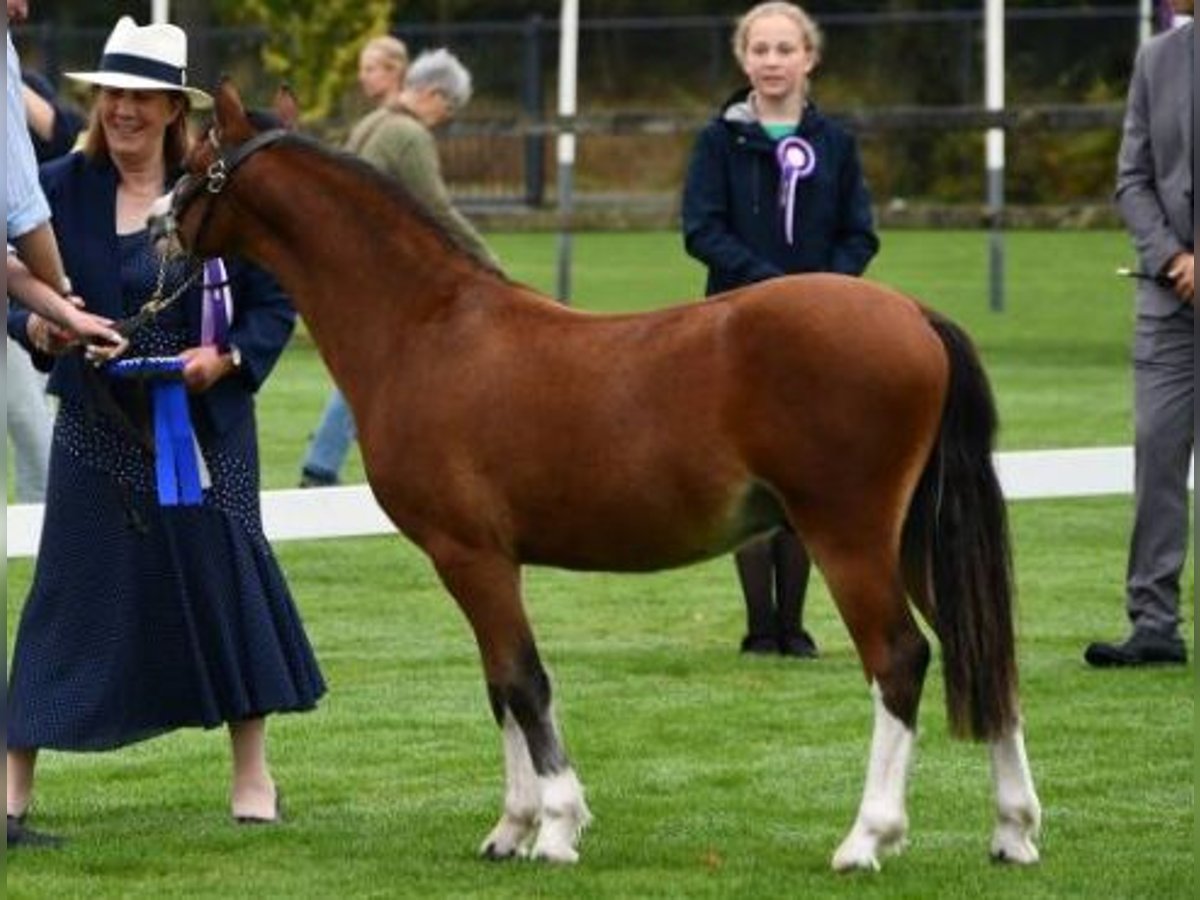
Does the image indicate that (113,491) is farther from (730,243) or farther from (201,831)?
(730,243)

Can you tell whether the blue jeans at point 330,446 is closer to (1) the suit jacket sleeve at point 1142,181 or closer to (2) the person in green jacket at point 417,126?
(2) the person in green jacket at point 417,126

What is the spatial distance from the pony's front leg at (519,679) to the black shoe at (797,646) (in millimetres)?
3468

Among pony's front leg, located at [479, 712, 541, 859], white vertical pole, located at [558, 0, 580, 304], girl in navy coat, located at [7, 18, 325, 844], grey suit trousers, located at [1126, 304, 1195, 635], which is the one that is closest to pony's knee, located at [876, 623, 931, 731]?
pony's front leg, located at [479, 712, 541, 859]

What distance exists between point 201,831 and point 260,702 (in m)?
0.36

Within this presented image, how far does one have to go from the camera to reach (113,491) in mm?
8055

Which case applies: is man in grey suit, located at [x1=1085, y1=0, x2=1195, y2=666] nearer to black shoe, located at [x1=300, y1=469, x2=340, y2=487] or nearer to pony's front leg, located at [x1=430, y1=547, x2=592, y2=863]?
pony's front leg, located at [x1=430, y1=547, x2=592, y2=863]

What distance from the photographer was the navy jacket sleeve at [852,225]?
1093 centimetres

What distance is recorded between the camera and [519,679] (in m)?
7.58

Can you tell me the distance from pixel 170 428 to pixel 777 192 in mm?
3407

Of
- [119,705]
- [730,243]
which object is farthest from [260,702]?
[730,243]

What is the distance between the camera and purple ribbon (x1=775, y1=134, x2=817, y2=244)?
A: 10.8 meters

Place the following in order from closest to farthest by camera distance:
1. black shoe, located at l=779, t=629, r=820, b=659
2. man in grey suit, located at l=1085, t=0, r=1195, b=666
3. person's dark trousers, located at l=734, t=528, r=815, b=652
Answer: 1. man in grey suit, located at l=1085, t=0, r=1195, b=666
2. person's dark trousers, located at l=734, t=528, r=815, b=652
3. black shoe, located at l=779, t=629, r=820, b=659

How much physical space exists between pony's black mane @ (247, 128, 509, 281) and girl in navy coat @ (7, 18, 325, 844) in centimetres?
39

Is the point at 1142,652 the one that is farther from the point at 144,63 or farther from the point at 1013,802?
the point at 144,63
